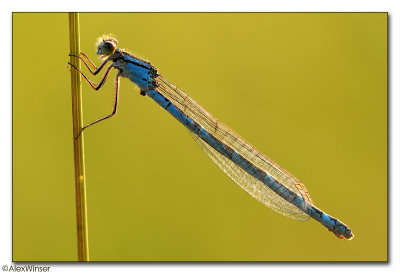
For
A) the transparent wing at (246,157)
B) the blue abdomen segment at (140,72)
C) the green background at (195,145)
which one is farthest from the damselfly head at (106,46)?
the green background at (195,145)

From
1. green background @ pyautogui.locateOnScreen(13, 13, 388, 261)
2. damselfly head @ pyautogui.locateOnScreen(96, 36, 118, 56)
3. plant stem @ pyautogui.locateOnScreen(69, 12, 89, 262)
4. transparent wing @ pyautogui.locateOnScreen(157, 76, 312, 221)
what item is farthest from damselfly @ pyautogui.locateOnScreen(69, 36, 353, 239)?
plant stem @ pyautogui.locateOnScreen(69, 12, 89, 262)

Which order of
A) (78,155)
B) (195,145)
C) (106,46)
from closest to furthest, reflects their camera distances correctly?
(78,155), (106,46), (195,145)

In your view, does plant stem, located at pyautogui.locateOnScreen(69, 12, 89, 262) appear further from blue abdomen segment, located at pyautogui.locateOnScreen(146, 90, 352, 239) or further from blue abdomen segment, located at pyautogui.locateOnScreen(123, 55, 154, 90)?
blue abdomen segment, located at pyautogui.locateOnScreen(146, 90, 352, 239)

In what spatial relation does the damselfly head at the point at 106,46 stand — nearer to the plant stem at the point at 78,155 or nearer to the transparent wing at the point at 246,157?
the transparent wing at the point at 246,157

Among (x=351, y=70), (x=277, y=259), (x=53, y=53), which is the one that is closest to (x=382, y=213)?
(x=277, y=259)

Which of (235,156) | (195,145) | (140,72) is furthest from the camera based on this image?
(195,145)

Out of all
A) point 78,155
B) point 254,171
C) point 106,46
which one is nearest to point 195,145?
point 254,171

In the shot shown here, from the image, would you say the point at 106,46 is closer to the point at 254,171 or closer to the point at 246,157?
the point at 246,157
